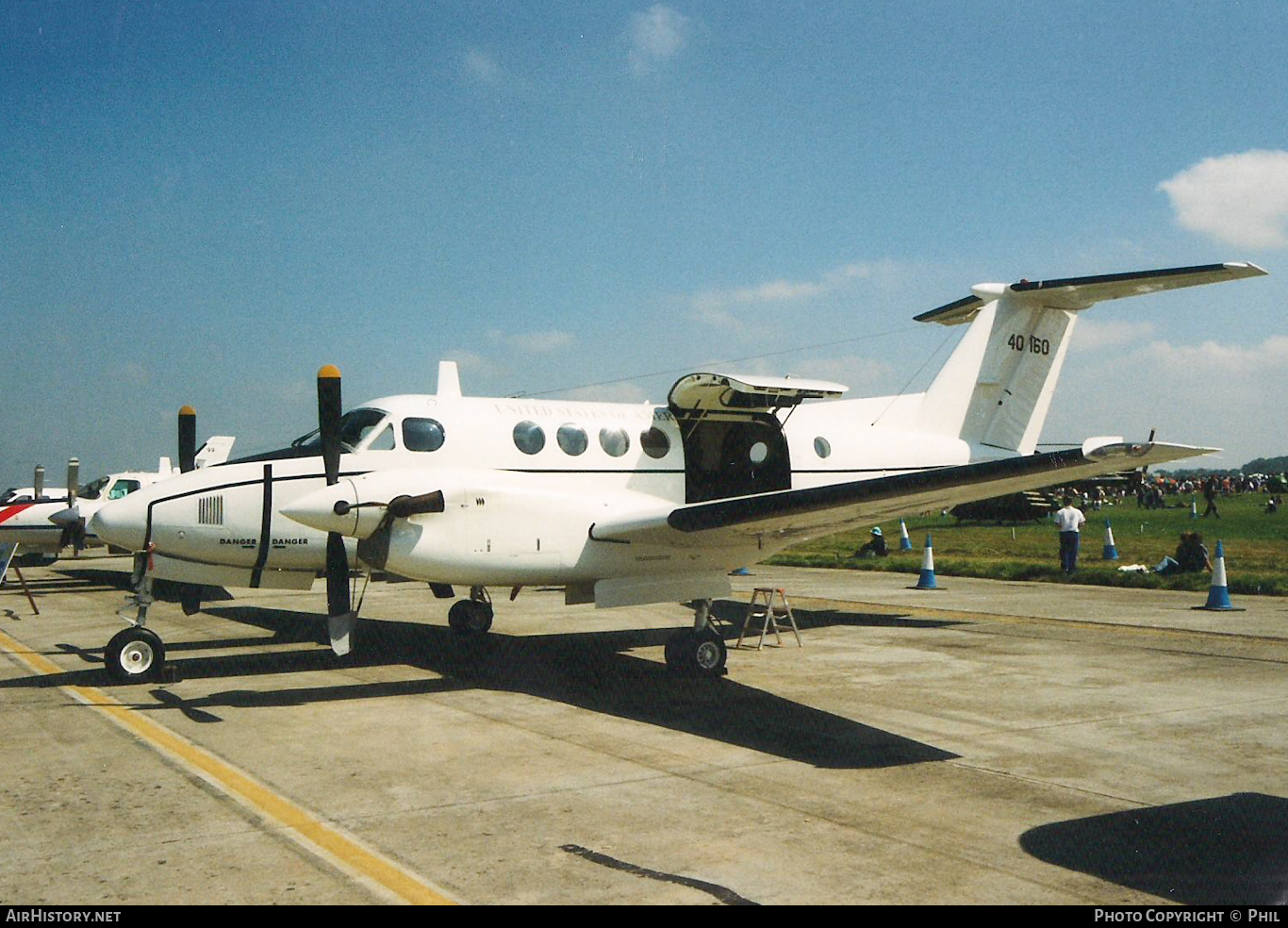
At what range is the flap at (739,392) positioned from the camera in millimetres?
11492

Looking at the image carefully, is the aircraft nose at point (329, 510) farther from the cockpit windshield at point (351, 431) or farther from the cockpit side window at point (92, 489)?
the cockpit side window at point (92, 489)

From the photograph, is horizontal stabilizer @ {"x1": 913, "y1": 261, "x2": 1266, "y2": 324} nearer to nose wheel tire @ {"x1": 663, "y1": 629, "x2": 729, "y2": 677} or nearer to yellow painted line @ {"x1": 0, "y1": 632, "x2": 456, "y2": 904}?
nose wheel tire @ {"x1": 663, "y1": 629, "x2": 729, "y2": 677}

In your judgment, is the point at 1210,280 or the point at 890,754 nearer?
the point at 890,754

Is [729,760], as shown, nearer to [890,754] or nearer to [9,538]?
[890,754]

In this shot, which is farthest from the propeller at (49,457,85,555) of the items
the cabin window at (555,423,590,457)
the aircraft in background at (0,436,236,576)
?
the cabin window at (555,423,590,457)

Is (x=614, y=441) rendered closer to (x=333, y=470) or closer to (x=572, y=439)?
(x=572, y=439)

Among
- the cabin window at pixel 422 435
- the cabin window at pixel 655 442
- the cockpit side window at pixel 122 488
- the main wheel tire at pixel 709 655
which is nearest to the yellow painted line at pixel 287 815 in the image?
the cabin window at pixel 422 435

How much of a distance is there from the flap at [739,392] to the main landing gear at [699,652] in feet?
8.56

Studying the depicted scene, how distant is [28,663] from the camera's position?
39.5ft

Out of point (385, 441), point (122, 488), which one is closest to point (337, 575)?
point (385, 441)

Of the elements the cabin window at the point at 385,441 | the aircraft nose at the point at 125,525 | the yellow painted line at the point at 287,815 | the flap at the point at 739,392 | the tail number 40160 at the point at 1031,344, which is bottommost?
the yellow painted line at the point at 287,815

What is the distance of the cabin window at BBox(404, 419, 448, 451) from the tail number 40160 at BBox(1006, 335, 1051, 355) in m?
8.88
